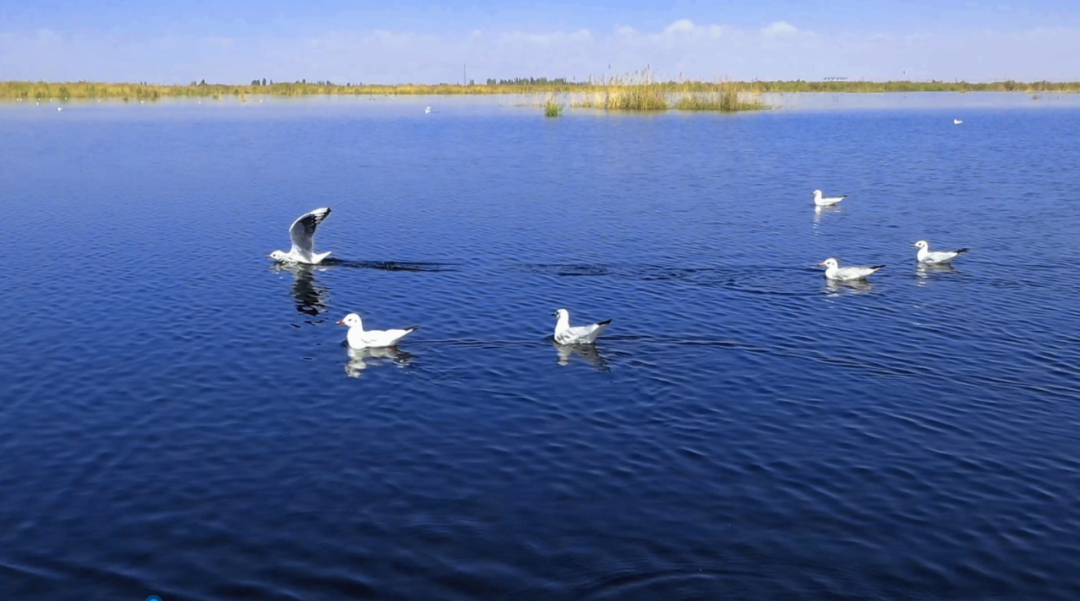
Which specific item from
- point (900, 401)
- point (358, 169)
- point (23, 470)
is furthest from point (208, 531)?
point (358, 169)

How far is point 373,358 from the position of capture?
22.0m

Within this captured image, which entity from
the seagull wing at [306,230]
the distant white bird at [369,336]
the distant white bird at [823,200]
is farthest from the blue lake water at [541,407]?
the seagull wing at [306,230]

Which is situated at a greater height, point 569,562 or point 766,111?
point 766,111

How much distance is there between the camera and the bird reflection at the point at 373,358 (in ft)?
70.2

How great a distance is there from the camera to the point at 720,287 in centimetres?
2812

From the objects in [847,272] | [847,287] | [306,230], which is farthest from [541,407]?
[306,230]

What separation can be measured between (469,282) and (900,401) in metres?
13.7

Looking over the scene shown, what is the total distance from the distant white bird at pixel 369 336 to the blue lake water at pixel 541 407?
0.51m

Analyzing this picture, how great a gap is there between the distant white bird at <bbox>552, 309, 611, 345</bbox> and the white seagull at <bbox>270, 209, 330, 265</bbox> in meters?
12.1

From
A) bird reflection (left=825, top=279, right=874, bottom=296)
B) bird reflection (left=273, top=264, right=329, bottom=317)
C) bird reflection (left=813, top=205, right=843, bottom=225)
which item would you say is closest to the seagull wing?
bird reflection (left=273, top=264, right=329, bottom=317)

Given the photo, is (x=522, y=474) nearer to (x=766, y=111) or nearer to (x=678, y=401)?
(x=678, y=401)

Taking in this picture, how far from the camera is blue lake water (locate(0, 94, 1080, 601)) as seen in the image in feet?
42.8

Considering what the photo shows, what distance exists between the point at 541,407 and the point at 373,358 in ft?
16.4

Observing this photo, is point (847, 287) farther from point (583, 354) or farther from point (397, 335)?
point (397, 335)
